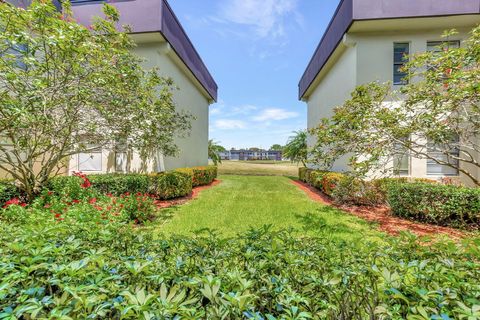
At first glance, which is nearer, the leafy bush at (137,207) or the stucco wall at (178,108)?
the leafy bush at (137,207)

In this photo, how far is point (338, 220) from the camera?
20.9 feet

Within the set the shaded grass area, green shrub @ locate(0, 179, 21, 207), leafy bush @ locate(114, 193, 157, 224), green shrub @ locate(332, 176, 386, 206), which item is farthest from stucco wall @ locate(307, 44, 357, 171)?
green shrub @ locate(0, 179, 21, 207)

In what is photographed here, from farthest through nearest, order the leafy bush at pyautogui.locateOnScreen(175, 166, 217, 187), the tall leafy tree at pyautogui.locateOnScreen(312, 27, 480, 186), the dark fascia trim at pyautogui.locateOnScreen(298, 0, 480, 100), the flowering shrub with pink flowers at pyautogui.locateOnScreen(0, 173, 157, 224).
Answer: the leafy bush at pyautogui.locateOnScreen(175, 166, 217, 187) → the dark fascia trim at pyautogui.locateOnScreen(298, 0, 480, 100) → the tall leafy tree at pyautogui.locateOnScreen(312, 27, 480, 186) → the flowering shrub with pink flowers at pyautogui.locateOnScreen(0, 173, 157, 224)

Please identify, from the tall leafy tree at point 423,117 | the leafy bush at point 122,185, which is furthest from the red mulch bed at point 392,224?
the leafy bush at point 122,185

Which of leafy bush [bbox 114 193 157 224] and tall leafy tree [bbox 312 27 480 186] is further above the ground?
tall leafy tree [bbox 312 27 480 186]

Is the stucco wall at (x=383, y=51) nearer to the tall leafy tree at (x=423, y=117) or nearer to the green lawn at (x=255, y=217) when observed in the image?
the tall leafy tree at (x=423, y=117)

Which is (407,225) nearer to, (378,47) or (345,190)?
(345,190)

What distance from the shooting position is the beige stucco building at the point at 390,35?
27.3 feet

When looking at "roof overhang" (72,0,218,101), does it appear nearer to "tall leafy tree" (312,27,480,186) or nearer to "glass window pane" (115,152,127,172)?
"glass window pane" (115,152,127,172)

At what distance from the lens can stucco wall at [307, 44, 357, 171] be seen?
381 inches

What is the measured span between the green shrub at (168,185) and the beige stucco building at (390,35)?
7.91 metres

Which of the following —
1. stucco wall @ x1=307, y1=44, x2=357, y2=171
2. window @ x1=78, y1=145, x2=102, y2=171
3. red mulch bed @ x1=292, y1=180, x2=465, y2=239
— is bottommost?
red mulch bed @ x1=292, y1=180, x2=465, y2=239

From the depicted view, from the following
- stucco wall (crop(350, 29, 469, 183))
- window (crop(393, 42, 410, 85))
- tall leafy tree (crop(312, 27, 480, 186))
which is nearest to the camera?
tall leafy tree (crop(312, 27, 480, 186))

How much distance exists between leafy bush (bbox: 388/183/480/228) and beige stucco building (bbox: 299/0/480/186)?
3.38 metres
